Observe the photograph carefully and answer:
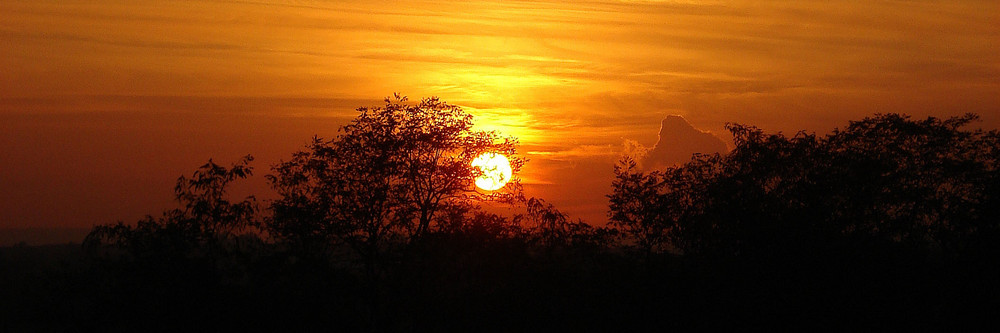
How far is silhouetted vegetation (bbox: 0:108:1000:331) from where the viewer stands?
107ft

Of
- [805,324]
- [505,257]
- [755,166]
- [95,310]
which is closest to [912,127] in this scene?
[755,166]

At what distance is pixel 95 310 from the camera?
113ft

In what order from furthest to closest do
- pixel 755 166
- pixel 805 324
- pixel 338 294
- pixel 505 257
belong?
pixel 755 166 → pixel 505 257 → pixel 338 294 → pixel 805 324

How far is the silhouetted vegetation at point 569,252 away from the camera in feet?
107

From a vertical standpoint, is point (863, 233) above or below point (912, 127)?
below

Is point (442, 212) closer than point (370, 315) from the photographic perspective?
No

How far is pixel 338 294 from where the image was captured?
111 ft

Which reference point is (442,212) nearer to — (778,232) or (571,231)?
(571,231)

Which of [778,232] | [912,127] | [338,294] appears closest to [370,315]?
[338,294]

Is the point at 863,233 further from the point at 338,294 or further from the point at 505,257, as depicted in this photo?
the point at 338,294

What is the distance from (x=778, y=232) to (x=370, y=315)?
12.8m

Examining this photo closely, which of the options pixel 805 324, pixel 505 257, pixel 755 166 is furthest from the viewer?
pixel 755 166

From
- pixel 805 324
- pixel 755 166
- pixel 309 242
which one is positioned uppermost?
pixel 755 166

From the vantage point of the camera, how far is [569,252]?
1535 inches
